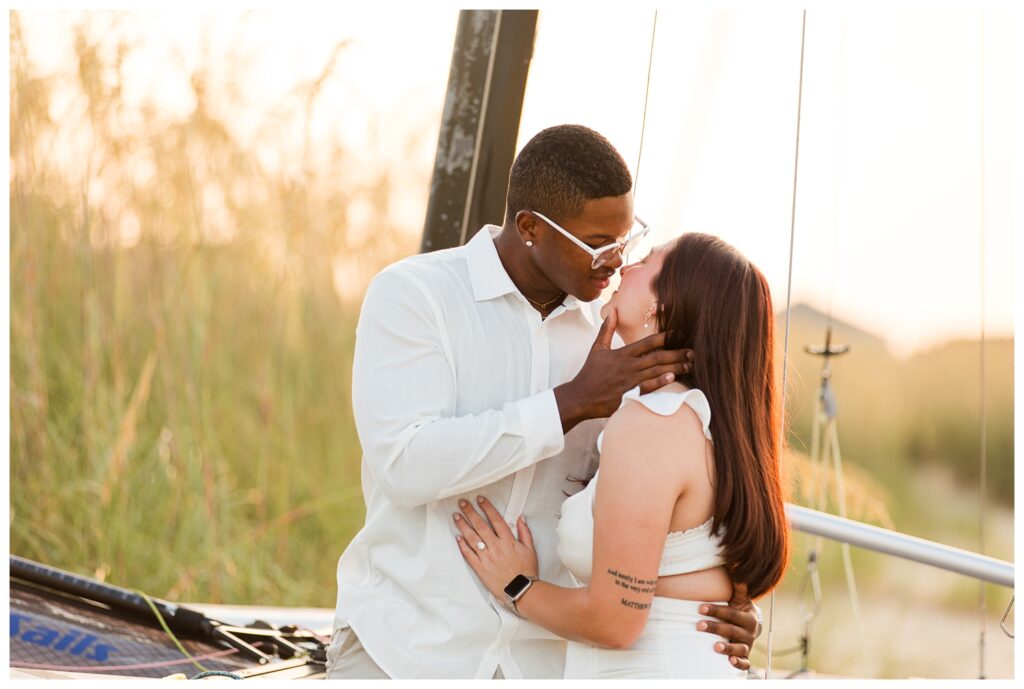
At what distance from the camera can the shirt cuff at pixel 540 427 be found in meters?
1.81

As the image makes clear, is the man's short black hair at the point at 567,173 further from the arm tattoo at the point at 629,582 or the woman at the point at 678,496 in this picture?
the arm tattoo at the point at 629,582

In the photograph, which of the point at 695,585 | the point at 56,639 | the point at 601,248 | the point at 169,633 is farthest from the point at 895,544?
the point at 56,639

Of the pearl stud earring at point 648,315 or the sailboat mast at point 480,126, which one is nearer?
the pearl stud earring at point 648,315

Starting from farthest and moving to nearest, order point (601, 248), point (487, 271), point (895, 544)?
point (895, 544) < point (487, 271) < point (601, 248)

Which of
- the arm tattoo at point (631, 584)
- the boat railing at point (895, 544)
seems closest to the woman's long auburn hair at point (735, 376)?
the arm tattoo at point (631, 584)

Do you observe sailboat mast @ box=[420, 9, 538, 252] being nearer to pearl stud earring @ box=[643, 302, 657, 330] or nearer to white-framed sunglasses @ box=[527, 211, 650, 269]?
white-framed sunglasses @ box=[527, 211, 650, 269]

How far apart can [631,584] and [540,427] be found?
0.98ft

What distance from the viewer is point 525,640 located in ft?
6.55

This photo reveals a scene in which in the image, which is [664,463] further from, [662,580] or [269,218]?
[269,218]

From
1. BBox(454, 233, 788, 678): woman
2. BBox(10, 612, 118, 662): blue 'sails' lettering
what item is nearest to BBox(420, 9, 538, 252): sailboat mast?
BBox(454, 233, 788, 678): woman

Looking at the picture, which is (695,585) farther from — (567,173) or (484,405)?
(567,173)

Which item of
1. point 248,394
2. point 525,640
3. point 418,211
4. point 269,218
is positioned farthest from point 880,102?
point 525,640

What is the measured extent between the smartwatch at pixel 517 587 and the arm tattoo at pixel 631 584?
0.71 feet

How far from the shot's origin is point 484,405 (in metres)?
2.04
